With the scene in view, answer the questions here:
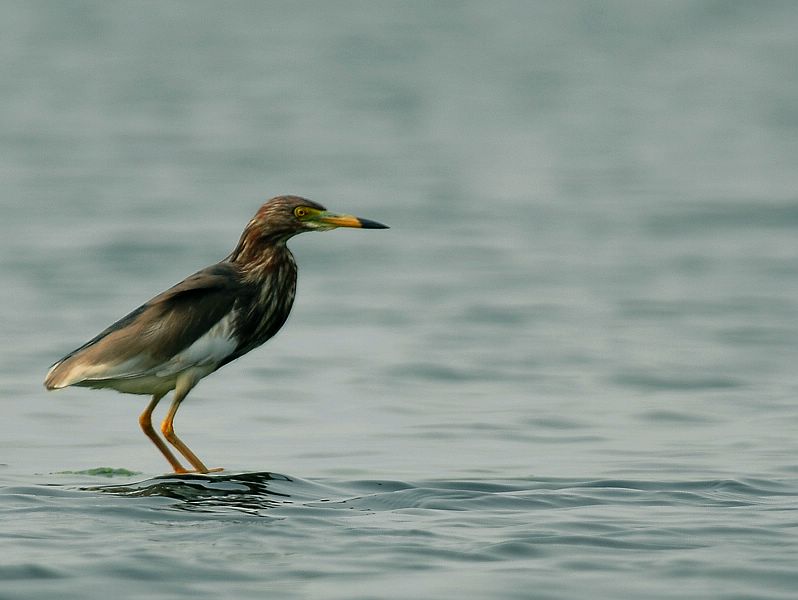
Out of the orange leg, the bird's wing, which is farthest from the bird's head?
the orange leg

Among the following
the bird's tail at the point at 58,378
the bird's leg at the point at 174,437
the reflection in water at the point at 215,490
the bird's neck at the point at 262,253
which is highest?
the bird's neck at the point at 262,253

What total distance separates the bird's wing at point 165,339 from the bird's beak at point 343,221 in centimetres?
83

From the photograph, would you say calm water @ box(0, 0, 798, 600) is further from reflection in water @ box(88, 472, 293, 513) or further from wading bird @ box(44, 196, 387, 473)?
wading bird @ box(44, 196, 387, 473)

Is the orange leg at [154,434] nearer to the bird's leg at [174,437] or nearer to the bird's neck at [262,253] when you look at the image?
the bird's leg at [174,437]

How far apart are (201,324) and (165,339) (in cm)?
27

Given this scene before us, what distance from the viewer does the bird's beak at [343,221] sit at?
41.1 feet

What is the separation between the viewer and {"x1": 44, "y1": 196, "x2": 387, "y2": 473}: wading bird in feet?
40.4

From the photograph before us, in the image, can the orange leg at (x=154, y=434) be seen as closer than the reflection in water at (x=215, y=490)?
No

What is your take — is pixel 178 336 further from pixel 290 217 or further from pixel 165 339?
pixel 290 217

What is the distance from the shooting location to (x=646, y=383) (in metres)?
17.7

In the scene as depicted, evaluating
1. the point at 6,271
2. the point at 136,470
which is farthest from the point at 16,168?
the point at 136,470

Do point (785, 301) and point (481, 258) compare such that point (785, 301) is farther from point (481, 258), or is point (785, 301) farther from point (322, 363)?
point (322, 363)

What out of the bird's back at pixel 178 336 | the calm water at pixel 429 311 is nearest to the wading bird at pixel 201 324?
the bird's back at pixel 178 336

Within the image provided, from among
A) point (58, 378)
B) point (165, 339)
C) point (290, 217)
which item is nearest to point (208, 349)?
point (165, 339)
